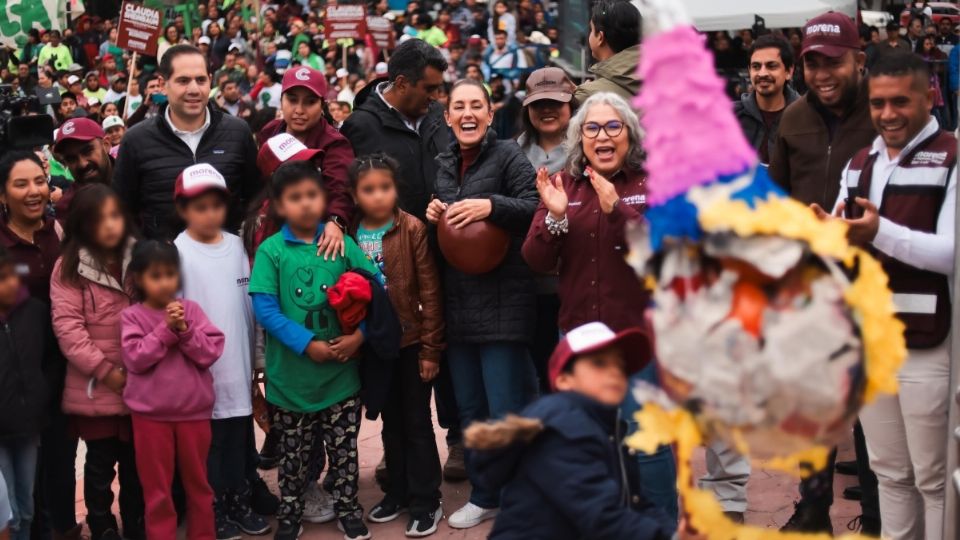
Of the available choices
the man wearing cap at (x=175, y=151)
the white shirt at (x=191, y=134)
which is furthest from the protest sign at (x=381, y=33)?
the white shirt at (x=191, y=134)

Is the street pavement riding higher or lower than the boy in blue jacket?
lower

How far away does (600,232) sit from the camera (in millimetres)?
4617

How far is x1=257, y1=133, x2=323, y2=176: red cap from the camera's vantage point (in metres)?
5.34

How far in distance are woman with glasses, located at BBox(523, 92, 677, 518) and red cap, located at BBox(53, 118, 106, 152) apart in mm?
2111

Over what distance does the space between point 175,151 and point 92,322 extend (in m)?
0.94

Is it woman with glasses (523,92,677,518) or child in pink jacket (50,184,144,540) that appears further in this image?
child in pink jacket (50,184,144,540)

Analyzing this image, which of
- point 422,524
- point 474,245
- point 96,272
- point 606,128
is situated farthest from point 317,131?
point 422,524

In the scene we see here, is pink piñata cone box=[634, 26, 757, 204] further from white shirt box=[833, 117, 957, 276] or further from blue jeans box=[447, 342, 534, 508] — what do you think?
blue jeans box=[447, 342, 534, 508]

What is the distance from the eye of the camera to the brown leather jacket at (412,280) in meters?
5.29

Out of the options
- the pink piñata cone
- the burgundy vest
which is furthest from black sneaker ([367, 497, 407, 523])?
the pink piñata cone

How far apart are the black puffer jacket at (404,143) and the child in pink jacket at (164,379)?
1195 millimetres

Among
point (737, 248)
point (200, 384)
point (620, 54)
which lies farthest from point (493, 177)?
point (737, 248)

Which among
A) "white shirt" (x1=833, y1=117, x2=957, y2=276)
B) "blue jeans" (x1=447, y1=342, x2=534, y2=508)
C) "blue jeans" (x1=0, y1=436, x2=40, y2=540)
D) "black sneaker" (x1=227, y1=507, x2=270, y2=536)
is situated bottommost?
"black sneaker" (x1=227, y1=507, x2=270, y2=536)

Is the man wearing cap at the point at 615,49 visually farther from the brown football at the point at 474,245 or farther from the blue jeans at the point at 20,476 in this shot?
the blue jeans at the point at 20,476
